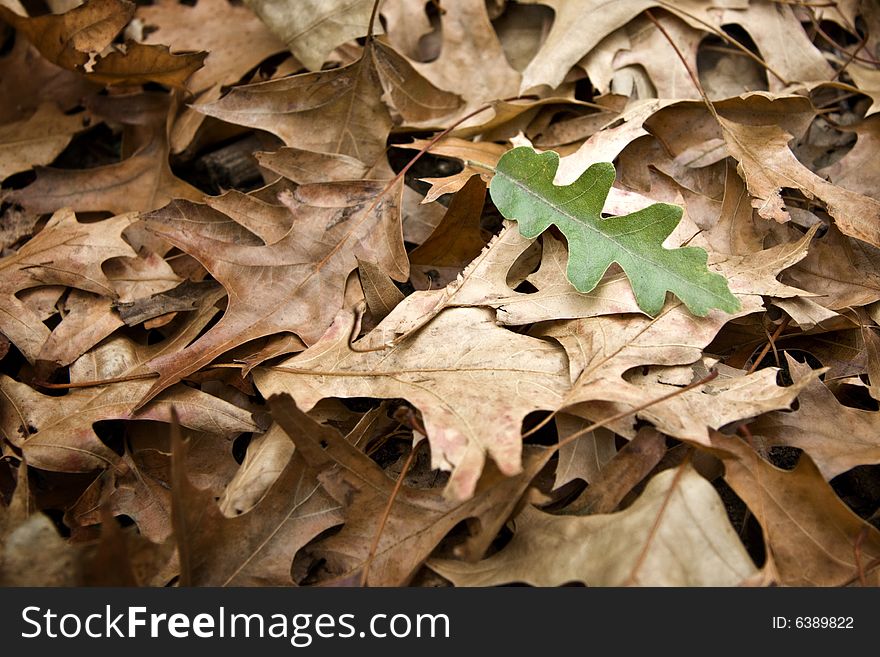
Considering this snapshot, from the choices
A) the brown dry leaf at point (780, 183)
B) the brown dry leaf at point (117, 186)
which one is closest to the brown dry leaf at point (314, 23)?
the brown dry leaf at point (117, 186)

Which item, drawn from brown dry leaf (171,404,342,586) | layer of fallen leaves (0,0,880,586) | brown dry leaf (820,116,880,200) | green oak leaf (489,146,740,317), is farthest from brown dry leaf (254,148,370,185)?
brown dry leaf (820,116,880,200)

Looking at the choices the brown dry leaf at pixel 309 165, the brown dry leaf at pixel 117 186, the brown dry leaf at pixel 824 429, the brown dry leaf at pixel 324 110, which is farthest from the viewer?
the brown dry leaf at pixel 117 186

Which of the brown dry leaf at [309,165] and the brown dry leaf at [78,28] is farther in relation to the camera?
the brown dry leaf at [78,28]

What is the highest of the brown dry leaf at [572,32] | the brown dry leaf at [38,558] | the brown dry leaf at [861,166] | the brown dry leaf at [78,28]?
the brown dry leaf at [78,28]

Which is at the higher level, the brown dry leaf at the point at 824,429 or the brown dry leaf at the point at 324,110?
the brown dry leaf at the point at 324,110

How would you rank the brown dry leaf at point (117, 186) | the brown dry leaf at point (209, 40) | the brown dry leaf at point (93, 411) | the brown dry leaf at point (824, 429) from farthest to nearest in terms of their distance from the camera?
the brown dry leaf at point (209, 40), the brown dry leaf at point (117, 186), the brown dry leaf at point (93, 411), the brown dry leaf at point (824, 429)

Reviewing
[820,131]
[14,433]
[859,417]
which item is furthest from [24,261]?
[820,131]

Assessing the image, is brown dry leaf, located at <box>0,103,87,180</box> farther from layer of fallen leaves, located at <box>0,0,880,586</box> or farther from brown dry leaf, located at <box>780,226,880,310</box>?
brown dry leaf, located at <box>780,226,880,310</box>

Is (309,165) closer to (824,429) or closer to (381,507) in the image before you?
(381,507)

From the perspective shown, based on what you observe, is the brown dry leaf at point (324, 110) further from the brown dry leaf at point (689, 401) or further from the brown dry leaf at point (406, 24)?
the brown dry leaf at point (689, 401)
